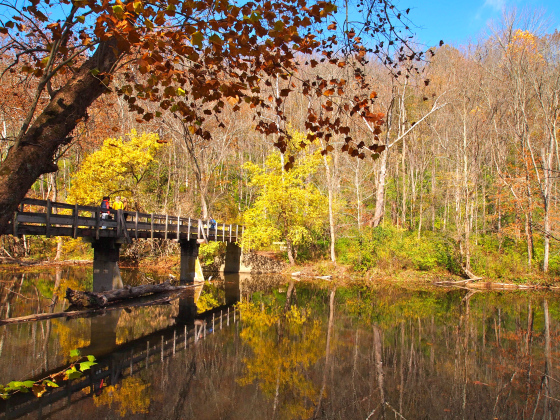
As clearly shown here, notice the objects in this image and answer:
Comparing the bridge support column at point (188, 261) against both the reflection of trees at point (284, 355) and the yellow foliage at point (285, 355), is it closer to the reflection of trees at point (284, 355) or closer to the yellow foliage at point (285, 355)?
the reflection of trees at point (284, 355)

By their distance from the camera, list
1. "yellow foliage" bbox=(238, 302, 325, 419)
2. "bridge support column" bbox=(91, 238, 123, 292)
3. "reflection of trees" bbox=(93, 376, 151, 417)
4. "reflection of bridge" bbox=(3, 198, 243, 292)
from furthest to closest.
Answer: "bridge support column" bbox=(91, 238, 123, 292) < "reflection of bridge" bbox=(3, 198, 243, 292) < "yellow foliage" bbox=(238, 302, 325, 419) < "reflection of trees" bbox=(93, 376, 151, 417)

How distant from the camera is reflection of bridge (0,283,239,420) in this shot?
6105 millimetres

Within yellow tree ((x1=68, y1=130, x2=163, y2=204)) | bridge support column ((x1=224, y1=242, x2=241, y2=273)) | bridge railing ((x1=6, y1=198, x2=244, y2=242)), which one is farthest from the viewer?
bridge support column ((x1=224, y1=242, x2=241, y2=273))

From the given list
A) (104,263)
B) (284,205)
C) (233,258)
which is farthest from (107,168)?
(284,205)

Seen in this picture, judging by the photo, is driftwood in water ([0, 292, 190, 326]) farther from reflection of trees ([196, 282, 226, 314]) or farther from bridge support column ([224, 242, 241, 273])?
bridge support column ([224, 242, 241, 273])

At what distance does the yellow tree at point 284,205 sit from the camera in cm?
2412

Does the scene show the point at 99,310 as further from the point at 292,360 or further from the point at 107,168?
the point at 107,168

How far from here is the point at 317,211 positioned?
995 inches

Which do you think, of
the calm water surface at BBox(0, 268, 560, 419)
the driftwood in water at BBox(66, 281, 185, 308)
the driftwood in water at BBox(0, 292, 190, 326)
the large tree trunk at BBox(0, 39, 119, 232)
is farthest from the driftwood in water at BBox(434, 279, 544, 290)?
the large tree trunk at BBox(0, 39, 119, 232)

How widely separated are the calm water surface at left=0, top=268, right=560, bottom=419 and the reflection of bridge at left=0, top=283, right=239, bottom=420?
4cm

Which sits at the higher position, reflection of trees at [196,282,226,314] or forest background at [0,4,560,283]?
forest background at [0,4,560,283]

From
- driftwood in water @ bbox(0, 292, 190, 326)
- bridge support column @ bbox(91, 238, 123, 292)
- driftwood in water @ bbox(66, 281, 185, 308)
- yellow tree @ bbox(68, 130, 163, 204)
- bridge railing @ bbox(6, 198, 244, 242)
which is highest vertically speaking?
yellow tree @ bbox(68, 130, 163, 204)

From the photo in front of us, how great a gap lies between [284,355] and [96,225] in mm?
8420

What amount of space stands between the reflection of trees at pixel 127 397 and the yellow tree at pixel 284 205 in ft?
57.5
